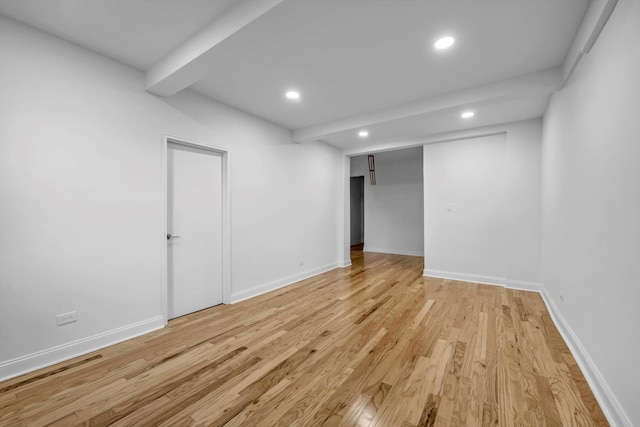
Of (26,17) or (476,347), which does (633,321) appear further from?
(26,17)

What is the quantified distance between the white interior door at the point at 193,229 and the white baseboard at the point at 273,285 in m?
0.26

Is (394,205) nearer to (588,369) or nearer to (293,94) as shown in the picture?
(293,94)

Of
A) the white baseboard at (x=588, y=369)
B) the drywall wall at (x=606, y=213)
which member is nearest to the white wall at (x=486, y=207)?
the white baseboard at (x=588, y=369)

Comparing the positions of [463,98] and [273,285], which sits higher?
[463,98]

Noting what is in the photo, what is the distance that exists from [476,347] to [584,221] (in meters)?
1.37

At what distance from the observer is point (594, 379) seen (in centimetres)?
176

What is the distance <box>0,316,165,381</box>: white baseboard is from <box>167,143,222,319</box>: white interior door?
356 millimetres

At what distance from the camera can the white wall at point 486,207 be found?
405 centimetres

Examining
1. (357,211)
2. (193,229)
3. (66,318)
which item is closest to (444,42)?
(193,229)

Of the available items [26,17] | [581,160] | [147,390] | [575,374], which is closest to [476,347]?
[575,374]

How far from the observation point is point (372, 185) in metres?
8.29

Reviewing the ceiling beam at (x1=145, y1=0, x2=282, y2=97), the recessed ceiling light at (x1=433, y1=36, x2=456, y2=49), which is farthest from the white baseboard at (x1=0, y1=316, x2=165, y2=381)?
the recessed ceiling light at (x1=433, y1=36, x2=456, y2=49)

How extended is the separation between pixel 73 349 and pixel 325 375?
2210 mm

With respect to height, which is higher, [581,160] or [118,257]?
[581,160]
